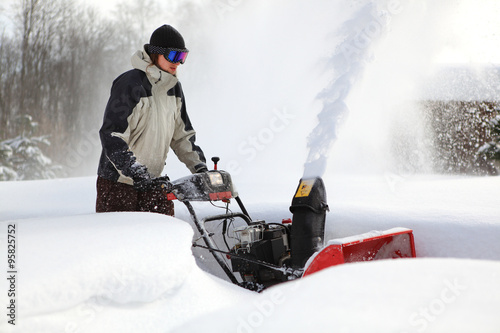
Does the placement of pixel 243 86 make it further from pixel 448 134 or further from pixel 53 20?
pixel 53 20

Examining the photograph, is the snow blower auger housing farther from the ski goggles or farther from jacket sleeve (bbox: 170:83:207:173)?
the ski goggles

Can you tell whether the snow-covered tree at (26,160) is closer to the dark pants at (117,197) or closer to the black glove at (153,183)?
the dark pants at (117,197)

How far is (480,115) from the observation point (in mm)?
11586

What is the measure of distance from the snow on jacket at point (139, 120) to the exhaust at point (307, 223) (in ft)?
2.33

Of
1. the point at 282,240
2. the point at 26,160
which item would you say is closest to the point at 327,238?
the point at 282,240

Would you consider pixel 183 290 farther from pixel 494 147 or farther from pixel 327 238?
pixel 494 147

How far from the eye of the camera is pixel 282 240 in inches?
105

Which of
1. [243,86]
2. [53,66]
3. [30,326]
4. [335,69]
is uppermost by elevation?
[53,66]

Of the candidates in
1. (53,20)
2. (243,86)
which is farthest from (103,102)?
(243,86)

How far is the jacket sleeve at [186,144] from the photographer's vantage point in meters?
2.91

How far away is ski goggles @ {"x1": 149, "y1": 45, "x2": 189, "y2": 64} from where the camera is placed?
2539 millimetres

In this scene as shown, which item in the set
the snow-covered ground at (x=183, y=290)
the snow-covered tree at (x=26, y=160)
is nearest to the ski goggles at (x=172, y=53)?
the snow-covered ground at (x=183, y=290)

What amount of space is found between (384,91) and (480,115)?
7.50 m

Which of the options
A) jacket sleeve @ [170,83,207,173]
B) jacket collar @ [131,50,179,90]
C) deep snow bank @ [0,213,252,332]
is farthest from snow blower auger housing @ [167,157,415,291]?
deep snow bank @ [0,213,252,332]
